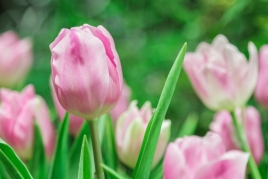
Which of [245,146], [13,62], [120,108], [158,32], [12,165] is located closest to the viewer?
[12,165]

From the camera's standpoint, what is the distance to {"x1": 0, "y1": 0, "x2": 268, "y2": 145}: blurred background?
1168 mm

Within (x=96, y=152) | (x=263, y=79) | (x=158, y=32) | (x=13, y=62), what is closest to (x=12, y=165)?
(x=96, y=152)

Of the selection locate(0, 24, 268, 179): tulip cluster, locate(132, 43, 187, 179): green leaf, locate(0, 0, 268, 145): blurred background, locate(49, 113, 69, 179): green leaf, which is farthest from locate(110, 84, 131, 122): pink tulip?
locate(0, 0, 268, 145): blurred background

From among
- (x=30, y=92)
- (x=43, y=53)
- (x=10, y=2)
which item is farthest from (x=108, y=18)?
(x=30, y=92)

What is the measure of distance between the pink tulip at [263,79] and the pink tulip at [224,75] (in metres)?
0.07

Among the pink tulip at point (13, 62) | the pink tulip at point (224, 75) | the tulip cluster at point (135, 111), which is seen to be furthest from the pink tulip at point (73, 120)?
the pink tulip at point (13, 62)

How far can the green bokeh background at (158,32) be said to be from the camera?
1167 mm

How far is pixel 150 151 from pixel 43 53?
51.6 inches

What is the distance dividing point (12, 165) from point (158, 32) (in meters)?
1.39

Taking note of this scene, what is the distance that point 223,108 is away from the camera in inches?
19.9

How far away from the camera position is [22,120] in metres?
0.49

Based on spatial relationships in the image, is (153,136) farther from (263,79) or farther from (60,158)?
(263,79)

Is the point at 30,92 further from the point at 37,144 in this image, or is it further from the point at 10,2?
the point at 10,2

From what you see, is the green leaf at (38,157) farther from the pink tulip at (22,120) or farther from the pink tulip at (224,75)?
the pink tulip at (224,75)
